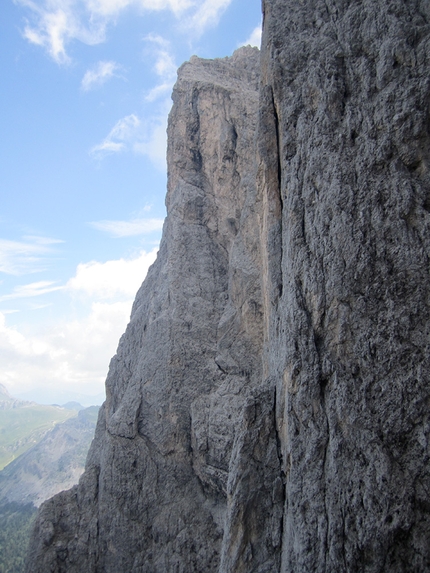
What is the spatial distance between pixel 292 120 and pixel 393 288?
17.4 ft

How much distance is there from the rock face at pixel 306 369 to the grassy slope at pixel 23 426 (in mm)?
126934

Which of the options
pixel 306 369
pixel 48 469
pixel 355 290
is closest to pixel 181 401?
pixel 306 369

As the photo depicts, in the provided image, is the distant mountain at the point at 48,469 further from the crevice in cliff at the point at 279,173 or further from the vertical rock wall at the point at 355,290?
the vertical rock wall at the point at 355,290

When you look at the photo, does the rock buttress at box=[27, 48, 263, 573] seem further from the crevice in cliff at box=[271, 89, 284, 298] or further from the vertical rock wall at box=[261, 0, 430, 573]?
the vertical rock wall at box=[261, 0, 430, 573]

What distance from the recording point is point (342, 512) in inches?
273

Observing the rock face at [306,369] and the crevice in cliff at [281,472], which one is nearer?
the rock face at [306,369]

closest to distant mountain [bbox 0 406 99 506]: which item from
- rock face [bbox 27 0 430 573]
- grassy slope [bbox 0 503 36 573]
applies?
grassy slope [bbox 0 503 36 573]

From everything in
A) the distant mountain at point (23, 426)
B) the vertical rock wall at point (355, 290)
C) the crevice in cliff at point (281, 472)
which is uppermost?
the vertical rock wall at point (355, 290)

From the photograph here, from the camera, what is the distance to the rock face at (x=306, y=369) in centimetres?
715

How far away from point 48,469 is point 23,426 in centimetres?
10179

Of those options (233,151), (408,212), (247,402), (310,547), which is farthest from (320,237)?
(233,151)

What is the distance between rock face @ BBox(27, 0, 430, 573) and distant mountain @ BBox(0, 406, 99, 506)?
63.3m

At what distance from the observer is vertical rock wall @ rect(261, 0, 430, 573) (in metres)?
6.89

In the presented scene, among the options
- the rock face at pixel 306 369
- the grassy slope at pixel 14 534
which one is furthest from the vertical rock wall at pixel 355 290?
the grassy slope at pixel 14 534
